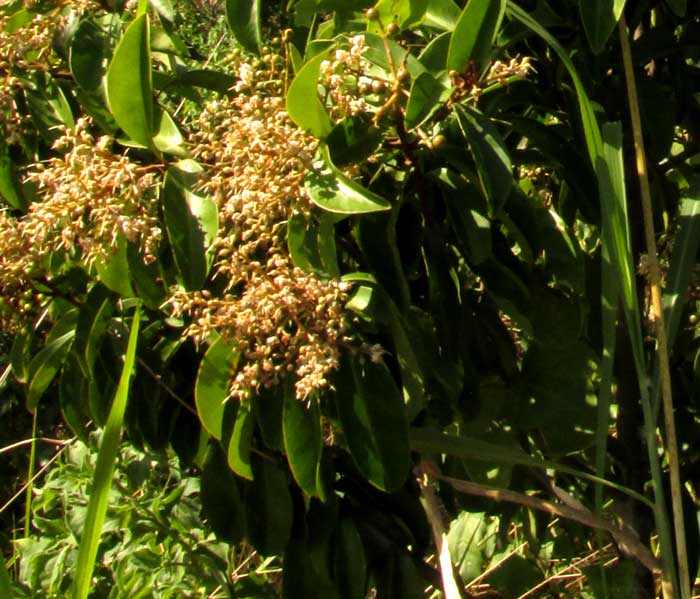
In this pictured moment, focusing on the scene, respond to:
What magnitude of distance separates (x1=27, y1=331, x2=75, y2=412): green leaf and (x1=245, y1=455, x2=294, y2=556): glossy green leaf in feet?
0.74

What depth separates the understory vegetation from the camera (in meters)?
0.85

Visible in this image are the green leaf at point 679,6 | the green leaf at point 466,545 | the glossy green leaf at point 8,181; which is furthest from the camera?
the green leaf at point 466,545

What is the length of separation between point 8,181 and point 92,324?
0.61ft

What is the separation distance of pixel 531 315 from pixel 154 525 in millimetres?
822

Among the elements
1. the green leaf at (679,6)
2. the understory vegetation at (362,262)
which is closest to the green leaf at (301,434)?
the understory vegetation at (362,262)

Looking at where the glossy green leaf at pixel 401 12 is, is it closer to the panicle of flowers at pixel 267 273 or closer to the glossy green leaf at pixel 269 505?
the panicle of flowers at pixel 267 273

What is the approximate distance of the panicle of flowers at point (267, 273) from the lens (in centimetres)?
82

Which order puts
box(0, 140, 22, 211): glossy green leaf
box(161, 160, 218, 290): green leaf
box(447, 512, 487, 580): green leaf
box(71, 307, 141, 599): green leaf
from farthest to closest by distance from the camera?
box(447, 512, 487, 580): green leaf
box(0, 140, 22, 211): glossy green leaf
box(161, 160, 218, 290): green leaf
box(71, 307, 141, 599): green leaf

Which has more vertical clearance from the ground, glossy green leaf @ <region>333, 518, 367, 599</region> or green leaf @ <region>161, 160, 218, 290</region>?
green leaf @ <region>161, 160, 218, 290</region>

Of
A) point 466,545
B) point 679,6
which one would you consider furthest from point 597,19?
point 466,545

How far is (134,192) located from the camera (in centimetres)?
85

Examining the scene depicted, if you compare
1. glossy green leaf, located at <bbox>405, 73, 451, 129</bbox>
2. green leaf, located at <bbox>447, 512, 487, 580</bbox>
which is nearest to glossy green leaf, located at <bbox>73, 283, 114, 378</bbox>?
glossy green leaf, located at <bbox>405, 73, 451, 129</bbox>

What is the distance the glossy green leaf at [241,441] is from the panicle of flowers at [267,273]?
10 cm

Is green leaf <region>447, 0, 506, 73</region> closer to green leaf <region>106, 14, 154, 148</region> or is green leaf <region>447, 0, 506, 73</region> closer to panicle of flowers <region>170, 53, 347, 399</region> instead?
panicle of flowers <region>170, 53, 347, 399</region>
